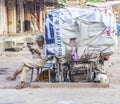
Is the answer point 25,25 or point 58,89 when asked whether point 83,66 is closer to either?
point 58,89

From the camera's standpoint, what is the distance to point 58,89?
10.6 meters

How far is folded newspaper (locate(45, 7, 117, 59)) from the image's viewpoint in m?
10.8

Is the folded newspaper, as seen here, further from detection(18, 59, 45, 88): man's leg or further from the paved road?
the paved road

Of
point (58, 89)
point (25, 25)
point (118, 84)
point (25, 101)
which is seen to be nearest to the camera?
point (25, 101)

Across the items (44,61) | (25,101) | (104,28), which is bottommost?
(25,101)

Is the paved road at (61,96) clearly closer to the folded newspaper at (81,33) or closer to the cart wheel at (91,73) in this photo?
the cart wheel at (91,73)

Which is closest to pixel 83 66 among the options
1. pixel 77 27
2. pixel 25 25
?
pixel 77 27

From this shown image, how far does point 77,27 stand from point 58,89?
147 centimetres

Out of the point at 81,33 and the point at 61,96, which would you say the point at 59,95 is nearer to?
the point at 61,96

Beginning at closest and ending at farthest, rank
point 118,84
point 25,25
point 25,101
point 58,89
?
point 25,101 < point 58,89 < point 118,84 < point 25,25

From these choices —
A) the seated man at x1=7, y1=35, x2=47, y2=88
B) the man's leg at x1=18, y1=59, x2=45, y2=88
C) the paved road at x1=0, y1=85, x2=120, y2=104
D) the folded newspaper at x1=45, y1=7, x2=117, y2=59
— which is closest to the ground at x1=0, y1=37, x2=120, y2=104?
the paved road at x1=0, y1=85, x2=120, y2=104

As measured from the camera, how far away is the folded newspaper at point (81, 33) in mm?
10781

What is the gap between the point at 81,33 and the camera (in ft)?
35.7

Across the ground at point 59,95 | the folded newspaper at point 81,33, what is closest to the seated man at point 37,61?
the folded newspaper at point 81,33
